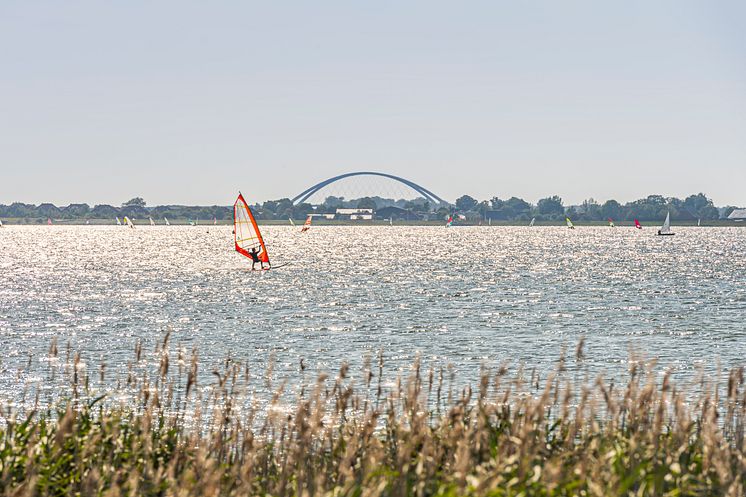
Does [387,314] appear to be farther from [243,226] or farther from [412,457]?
[412,457]

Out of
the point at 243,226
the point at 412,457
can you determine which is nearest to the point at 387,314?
→ the point at 243,226

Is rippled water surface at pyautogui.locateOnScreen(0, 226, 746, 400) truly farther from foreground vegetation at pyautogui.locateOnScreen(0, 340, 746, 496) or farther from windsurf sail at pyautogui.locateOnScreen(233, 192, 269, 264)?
windsurf sail at pyautogui.locateOnScreen(233, 192, 269, 264)

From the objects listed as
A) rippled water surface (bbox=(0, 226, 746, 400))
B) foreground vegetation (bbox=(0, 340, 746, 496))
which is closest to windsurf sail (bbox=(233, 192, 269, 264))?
rippled water surface (bbox=(0, 226, 746, 400))

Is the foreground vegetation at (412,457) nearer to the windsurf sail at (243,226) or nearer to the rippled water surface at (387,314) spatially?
the rippled water surface at (387,314)

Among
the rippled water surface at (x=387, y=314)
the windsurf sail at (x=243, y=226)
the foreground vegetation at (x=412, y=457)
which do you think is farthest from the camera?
the windsurf sail at (x=243, y=226)

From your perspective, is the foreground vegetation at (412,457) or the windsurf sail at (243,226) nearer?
the foreground vegetation at (412,457)

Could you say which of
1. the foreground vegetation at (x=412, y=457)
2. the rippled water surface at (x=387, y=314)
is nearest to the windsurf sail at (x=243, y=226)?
the rippled water surface at (x=387, y=314)

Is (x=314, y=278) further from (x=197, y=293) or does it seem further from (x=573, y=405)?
(x=573, y=405)

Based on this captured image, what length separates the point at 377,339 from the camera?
166 feet

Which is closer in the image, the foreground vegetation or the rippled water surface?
the foreground vegetation

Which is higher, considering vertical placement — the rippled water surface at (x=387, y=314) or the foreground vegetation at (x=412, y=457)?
the foreground vegetation at (x=412, y=457)

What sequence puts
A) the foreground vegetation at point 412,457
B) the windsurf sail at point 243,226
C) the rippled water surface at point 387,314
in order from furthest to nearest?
the windsurf sail at point 243,226
the rippled water surface at point 387,314
the foreground vegetation at point 412,457

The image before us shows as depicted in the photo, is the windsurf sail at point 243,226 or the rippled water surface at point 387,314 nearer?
the rippled water surface at point 387,314

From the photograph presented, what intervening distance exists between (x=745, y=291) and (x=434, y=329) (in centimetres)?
4878
